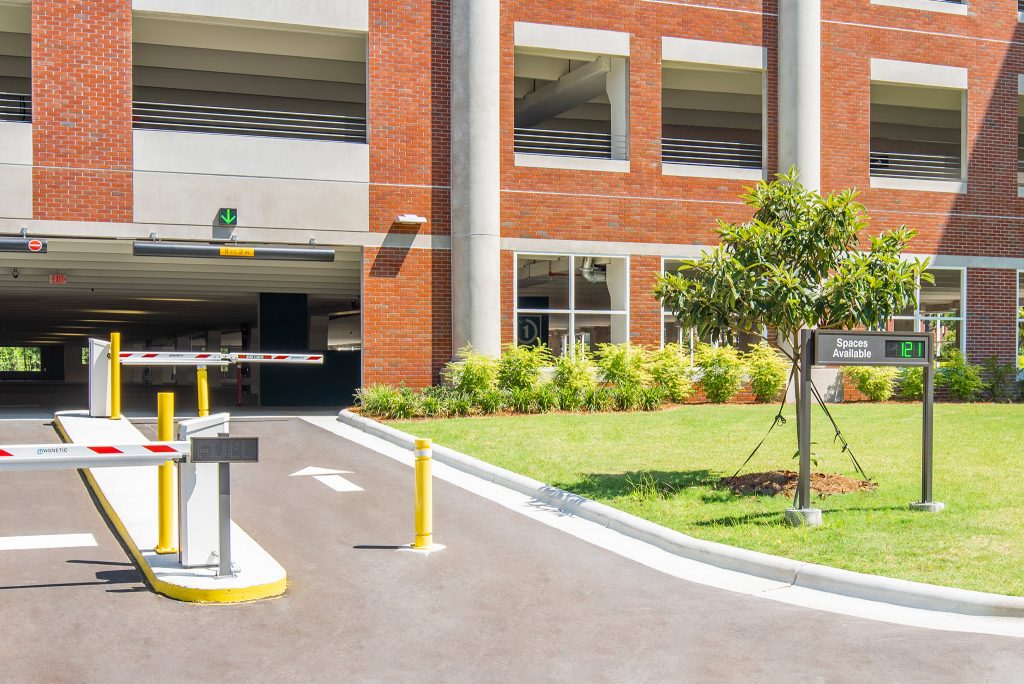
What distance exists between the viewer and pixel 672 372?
68.5 feet

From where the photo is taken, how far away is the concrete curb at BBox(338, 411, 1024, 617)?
7.06 meters

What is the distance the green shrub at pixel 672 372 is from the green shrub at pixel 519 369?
102 inches

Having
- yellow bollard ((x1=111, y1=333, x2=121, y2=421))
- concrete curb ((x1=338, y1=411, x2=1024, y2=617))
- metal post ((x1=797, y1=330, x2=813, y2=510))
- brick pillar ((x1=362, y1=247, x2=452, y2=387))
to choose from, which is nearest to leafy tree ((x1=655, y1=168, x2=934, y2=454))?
metal post ((x1=797, y1=330, x2=813, y2=510))

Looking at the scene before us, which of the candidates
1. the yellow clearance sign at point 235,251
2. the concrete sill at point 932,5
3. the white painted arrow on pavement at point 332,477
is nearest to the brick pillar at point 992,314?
the concrete sill at point 932,5

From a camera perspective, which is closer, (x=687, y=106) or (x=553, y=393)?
(x=553, y=393)

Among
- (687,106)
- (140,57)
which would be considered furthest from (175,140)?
(687,106)

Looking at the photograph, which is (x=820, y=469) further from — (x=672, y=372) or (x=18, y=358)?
(x=18, y=358)

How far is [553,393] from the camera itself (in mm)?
19562

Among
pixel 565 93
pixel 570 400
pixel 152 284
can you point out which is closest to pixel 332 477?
pixel 570 400

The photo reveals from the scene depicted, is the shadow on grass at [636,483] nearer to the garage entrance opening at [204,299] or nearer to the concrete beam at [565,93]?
the garage entrance opening at [204,299]

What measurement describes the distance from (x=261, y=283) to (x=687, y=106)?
11784mm

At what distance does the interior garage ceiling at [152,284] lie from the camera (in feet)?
67.7

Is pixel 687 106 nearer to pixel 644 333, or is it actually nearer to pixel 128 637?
pixel 644 333

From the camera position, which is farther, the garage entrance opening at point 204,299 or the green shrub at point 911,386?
the green shrub at point 911,386
